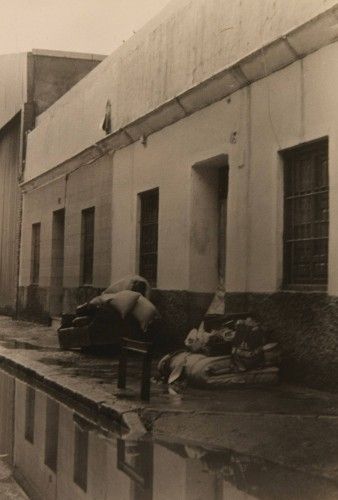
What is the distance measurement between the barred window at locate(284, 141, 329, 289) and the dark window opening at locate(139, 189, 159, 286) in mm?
4308

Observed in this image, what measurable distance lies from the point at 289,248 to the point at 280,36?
2560 millimetres

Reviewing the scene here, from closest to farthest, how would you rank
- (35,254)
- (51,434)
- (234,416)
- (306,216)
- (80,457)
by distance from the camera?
(80,457)
(51,434)
(234,416)
(306,216)
(35,254)

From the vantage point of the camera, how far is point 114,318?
1203 cm

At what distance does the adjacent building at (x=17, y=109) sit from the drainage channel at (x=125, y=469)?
16.9m

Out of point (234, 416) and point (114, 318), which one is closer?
point (234, 416)

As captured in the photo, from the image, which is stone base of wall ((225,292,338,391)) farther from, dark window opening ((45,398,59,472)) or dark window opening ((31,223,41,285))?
dark window opening ((31,223,41,285))

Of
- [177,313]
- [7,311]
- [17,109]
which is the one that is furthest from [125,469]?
[7,311]

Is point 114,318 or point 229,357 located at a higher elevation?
point 114,318

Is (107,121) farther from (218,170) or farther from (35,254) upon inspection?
(35,254)

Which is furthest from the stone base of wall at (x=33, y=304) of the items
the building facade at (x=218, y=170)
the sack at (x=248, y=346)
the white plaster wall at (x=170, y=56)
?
the sack at (x=248, y=346)

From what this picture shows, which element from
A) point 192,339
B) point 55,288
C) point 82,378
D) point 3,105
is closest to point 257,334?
point 192,339

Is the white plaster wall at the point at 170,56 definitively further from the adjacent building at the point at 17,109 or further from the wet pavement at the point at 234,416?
the wet pavement at the point at 234,416

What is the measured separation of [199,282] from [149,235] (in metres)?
2.19

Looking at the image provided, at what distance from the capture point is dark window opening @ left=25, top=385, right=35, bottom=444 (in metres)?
6.70
